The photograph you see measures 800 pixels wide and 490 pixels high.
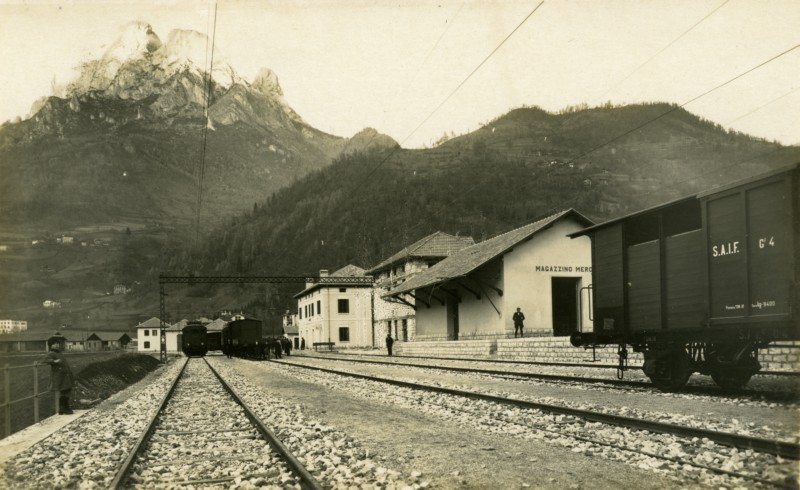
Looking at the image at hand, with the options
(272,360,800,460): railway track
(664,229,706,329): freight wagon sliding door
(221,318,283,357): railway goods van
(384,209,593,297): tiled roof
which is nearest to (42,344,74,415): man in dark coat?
(272,360,800,460): railway track

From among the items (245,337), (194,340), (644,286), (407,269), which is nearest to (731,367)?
(644,286)

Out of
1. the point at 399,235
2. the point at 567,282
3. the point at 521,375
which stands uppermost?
the point at 399,235

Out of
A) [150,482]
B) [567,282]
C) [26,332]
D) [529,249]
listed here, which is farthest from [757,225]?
[26,332]

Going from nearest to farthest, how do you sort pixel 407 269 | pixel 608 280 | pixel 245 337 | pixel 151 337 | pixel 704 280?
pixel 704 280
pixel 608 280
pixel 245 337
pixel 407 269
pixel 151 337

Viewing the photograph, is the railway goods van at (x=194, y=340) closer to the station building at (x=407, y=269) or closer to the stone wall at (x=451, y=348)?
the station building at (x=407, y=269)

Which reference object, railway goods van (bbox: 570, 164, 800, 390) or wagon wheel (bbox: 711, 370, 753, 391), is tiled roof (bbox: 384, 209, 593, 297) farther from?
wagon wheel (bbox: 711, 370, 753, 391)

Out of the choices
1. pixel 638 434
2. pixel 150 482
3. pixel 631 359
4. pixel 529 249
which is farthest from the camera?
pixel 529 249

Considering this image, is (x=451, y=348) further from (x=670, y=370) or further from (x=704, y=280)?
(x=704, y=280)

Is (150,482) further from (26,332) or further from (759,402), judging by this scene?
(26,332)
